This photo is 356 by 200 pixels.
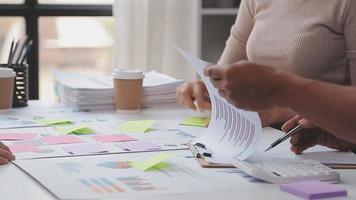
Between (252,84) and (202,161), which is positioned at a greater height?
(252,84)

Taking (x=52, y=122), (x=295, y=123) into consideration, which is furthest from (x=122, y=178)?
(x=52, y=122)

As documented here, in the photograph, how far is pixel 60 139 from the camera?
145 centimetres

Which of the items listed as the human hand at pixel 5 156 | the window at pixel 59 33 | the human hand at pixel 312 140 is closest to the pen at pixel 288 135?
the human hand at pixel 312 140

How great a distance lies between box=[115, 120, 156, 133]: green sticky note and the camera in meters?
1.57

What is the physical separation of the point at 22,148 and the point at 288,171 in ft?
1.85

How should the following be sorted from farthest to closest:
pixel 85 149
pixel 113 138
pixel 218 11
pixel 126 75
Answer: pixel 218 11, pixel 126 75, pixel 113 138, pixel 85 149

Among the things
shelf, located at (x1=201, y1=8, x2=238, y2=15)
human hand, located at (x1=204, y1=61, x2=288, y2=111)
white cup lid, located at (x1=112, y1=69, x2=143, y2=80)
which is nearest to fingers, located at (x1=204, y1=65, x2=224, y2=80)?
human hand, located at (x1=204, y1=61, x2=288, y2=111)

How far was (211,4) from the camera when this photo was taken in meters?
2.98

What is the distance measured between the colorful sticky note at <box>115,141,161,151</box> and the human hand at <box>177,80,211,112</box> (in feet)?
1.12

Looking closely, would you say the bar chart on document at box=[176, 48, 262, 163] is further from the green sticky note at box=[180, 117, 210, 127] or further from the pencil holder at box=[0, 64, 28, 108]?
the pencil holder at box=[0, 64, 28, 108]

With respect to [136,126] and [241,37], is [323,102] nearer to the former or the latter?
[136,126]

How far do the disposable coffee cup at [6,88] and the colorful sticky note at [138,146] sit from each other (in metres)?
0.52

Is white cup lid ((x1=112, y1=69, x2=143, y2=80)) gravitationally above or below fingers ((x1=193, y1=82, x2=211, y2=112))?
above

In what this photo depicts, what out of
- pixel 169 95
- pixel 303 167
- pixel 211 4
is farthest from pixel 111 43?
pixel 303 167
